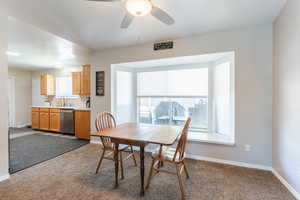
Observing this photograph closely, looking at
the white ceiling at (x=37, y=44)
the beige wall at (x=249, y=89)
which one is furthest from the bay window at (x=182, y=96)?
the white ceiling at (x=37, y=44)

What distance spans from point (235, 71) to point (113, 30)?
2.36 meters

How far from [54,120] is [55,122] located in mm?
82

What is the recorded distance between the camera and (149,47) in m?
3.25

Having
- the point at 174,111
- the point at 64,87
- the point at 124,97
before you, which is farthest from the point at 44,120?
the point at 174,111

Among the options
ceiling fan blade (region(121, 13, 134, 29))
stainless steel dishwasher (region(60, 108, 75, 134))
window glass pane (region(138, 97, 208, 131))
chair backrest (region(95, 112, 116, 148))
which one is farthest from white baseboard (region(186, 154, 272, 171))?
stainless steel dishwasher (region(60, 108, 75, 134))

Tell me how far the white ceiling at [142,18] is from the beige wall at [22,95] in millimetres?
4731

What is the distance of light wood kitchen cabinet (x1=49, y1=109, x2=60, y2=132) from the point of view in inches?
195

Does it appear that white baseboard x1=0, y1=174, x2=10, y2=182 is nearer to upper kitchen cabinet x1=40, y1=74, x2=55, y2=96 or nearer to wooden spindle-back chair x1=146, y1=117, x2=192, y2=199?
wooden spindle-back chair x1=146, y1=117, x2=192, y2=199

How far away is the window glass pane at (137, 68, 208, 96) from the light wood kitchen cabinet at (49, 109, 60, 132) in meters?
2.97

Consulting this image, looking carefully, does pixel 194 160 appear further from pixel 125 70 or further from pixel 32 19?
pixel 32 19

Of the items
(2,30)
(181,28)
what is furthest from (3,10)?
(181,28)

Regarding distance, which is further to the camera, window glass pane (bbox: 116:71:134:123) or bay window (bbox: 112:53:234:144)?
window glass pane (bbox: 116:71:134:123)

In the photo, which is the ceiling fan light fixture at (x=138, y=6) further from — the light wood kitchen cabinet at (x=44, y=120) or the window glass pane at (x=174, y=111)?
the light wood kitchen cabinet at (x=44, y=120)

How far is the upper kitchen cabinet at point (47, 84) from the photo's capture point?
5602 mm
